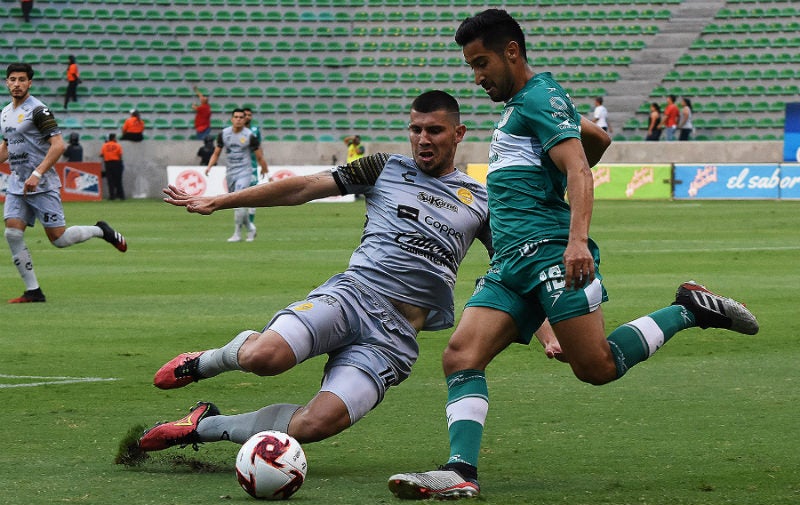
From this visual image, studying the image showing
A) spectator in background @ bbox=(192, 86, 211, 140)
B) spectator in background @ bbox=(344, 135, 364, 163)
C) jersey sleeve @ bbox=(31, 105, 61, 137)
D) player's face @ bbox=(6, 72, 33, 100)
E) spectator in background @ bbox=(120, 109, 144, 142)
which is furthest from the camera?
spectator in background @ bbox=(192, 86, 211, 140)

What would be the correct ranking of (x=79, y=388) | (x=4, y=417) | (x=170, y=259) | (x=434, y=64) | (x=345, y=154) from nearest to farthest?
(x=4, y=417) → (x=79, y=388) → (x=170, y=259) → (x=345, y=154) → (x=434, y=64)

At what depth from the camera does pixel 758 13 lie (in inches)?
1581

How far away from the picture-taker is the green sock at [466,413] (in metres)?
5.29

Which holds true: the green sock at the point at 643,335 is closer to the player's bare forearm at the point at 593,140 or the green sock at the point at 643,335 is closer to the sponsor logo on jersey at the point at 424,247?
the player's bare forearm at the point at 593,140

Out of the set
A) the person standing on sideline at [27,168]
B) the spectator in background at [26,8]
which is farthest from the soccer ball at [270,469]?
the spectator in background at [26,8]

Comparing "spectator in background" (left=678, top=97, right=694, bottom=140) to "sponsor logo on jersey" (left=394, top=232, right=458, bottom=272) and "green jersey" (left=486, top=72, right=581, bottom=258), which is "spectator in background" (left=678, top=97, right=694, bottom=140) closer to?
"sponsor logo on jersey" (left=394, top=232, right=458, bottom=272)

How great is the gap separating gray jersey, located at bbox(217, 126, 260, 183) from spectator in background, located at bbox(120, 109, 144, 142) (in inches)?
603

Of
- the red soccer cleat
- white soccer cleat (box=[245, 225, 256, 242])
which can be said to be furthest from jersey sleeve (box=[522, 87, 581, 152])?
→ white soccer cleat (box=[245, 225, 256, 242])

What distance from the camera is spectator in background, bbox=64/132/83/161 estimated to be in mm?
35625

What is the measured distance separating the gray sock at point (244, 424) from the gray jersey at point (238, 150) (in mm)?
16801

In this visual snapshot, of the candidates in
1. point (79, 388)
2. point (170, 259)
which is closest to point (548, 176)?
point (79, 388)

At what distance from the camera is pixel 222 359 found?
5.81 m

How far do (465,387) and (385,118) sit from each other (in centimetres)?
3540

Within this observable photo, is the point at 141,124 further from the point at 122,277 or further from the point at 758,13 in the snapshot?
the point at 122,277
